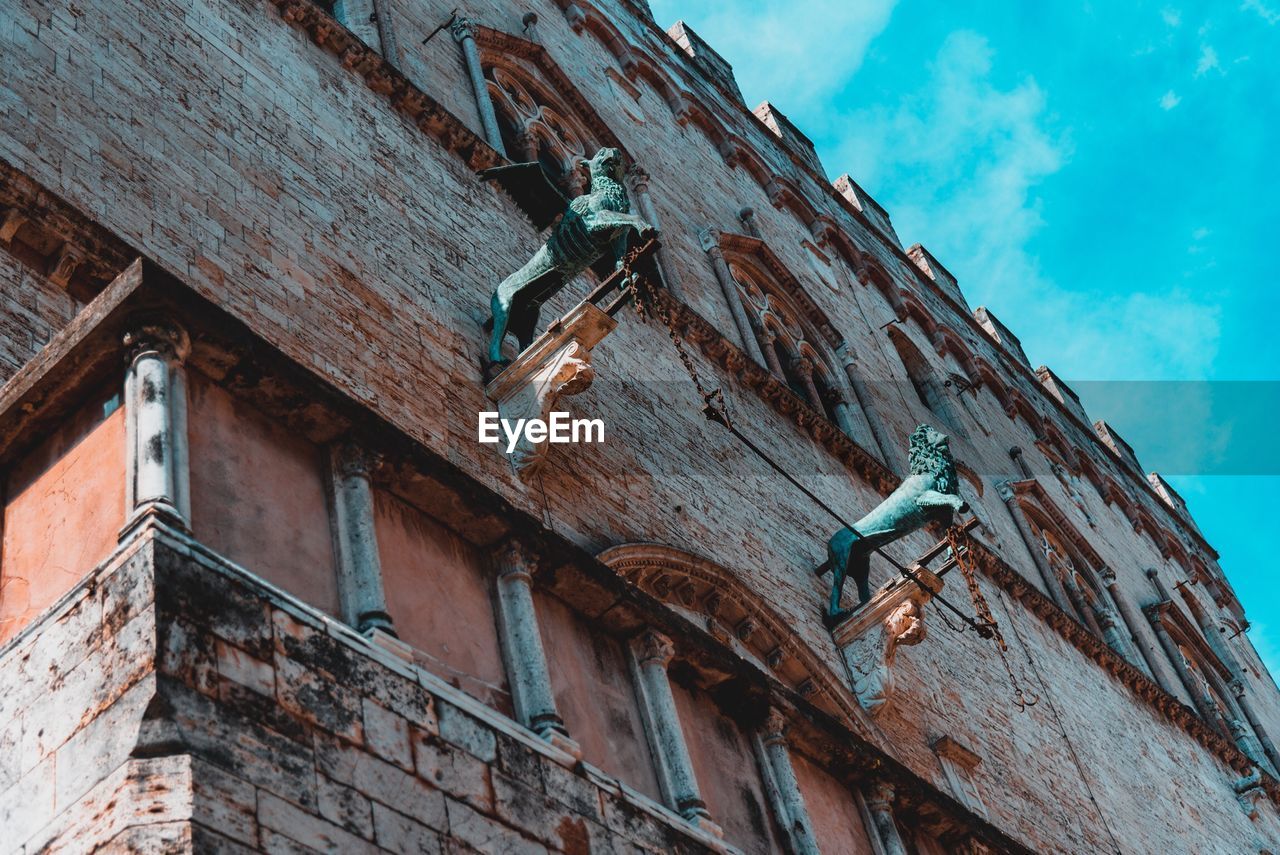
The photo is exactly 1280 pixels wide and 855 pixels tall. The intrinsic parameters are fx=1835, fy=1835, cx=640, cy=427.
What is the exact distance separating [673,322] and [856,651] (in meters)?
2.73

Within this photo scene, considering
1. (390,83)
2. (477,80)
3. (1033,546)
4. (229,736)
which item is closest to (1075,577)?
(1033,546)

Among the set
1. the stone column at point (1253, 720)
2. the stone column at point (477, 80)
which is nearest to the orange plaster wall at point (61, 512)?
the stone column at point (477, 80)

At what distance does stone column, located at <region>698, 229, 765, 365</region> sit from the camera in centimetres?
1459

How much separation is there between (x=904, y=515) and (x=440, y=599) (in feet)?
20.0

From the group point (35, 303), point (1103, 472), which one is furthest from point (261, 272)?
point (1103, 472)

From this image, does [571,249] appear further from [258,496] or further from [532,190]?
[258,496]

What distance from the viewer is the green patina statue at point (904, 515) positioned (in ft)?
39.7

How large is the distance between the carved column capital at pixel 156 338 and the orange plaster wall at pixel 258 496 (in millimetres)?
136

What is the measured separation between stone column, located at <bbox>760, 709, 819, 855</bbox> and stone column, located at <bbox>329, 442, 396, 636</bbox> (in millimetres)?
2449

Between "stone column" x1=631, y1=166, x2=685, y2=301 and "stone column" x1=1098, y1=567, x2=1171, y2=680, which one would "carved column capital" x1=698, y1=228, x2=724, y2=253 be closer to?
"stone column" x1=631, y1=166, x2=685, y2=301

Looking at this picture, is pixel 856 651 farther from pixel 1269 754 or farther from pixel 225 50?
pixel 1269 754

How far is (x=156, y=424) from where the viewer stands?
18.8 feet

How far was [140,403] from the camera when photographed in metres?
5.80

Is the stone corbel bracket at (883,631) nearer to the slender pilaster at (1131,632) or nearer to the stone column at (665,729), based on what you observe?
the stone column at (665,729)
